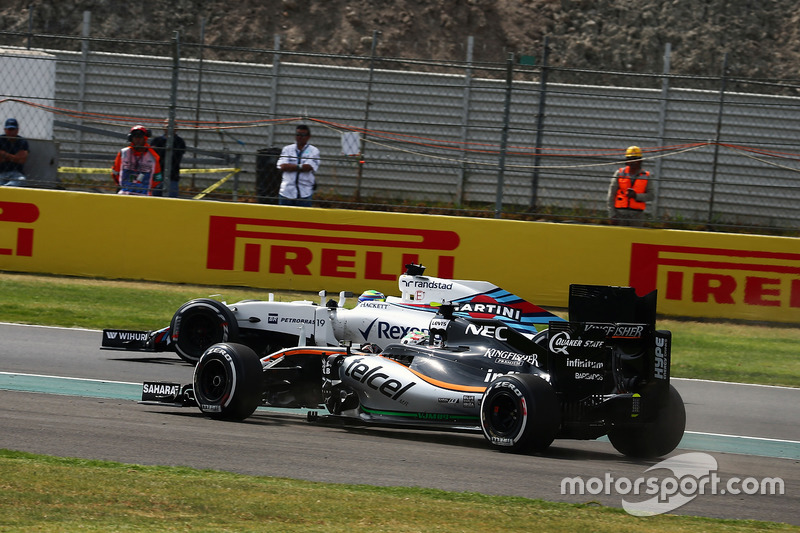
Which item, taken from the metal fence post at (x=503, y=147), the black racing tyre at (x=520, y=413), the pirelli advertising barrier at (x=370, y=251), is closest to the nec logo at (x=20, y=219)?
the pirelli advertising barrier at (x=370, y=251)

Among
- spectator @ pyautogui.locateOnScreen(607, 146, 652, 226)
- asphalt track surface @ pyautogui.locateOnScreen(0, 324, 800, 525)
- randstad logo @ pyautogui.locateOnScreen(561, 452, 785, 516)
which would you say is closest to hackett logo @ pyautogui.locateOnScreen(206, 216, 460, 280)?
spectator @ pyautogui.locateOnScreen(607, 146, 652, 226)

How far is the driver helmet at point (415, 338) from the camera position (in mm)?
7945

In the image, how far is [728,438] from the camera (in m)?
8.44

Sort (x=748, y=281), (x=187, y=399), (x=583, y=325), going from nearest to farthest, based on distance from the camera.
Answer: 1. (x=583, y=325)
2. (x=187, y=399)
3. (x=748, y=281)

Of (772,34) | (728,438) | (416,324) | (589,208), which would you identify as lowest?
(728,438)

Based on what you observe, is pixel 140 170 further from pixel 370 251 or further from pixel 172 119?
pixel 370 251

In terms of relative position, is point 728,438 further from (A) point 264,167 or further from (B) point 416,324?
(A) point 264,167

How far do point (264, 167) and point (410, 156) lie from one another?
3495mm

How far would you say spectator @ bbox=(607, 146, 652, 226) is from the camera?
45.8ft

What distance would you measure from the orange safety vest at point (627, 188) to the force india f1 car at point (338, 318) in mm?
5374

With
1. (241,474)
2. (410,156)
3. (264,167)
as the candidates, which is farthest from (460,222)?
(241,474)

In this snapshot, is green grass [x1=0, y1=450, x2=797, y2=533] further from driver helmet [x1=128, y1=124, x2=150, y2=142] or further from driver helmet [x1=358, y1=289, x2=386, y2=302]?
driver helmet [x1=128, y1=124, x2=150, y2=142]

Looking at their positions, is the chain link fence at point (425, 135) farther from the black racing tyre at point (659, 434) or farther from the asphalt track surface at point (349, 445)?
the black racing tyre at point (659, 434)

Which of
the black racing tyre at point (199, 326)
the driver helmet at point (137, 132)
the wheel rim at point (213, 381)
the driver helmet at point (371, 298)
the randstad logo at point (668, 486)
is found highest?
the driver helmet at point (137, 132)
